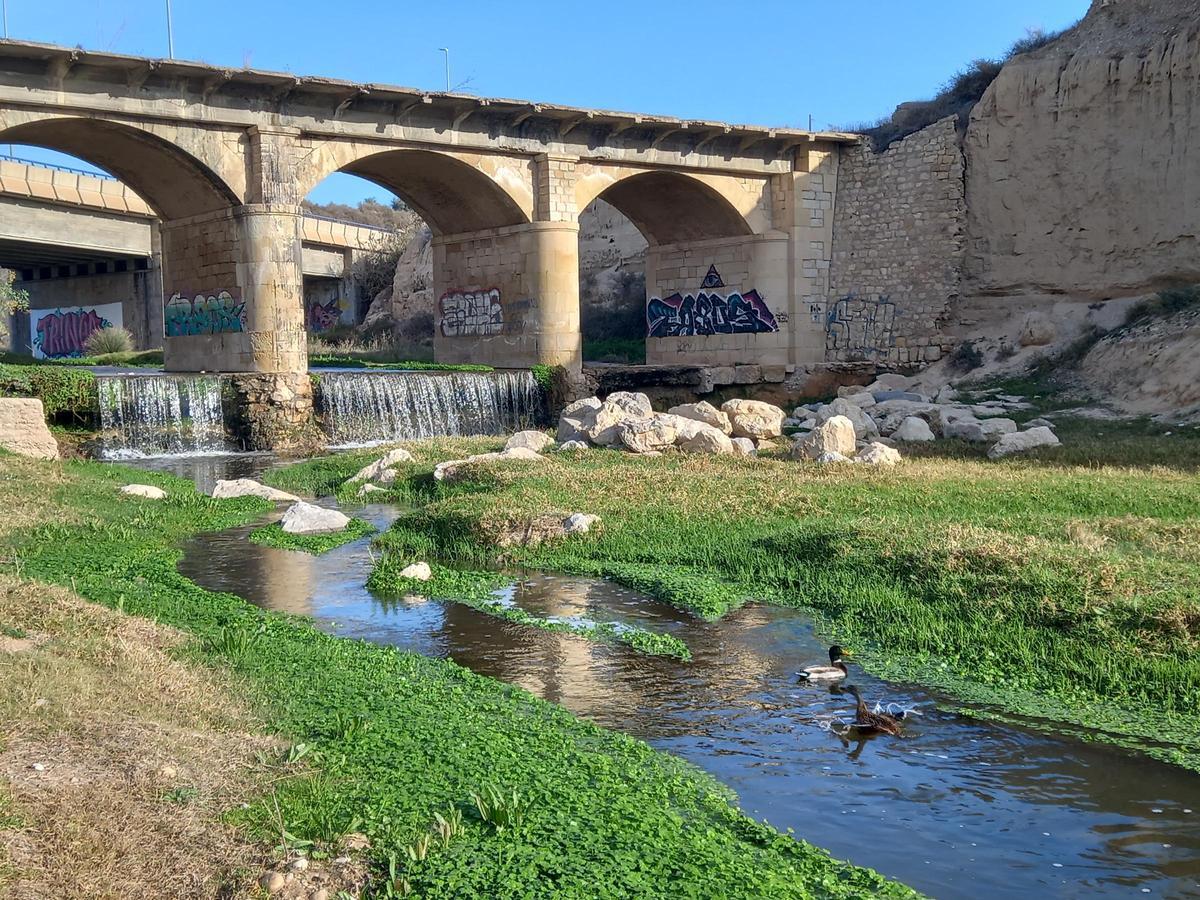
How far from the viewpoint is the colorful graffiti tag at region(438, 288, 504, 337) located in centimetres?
2742

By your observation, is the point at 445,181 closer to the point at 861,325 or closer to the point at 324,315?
the point at 861,325

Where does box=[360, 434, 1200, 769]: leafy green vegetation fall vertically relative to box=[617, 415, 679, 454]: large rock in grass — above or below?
below

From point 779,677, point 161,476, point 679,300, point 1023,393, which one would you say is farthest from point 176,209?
point 779,677

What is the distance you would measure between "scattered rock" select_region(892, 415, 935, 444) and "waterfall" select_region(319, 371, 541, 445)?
8692 mm

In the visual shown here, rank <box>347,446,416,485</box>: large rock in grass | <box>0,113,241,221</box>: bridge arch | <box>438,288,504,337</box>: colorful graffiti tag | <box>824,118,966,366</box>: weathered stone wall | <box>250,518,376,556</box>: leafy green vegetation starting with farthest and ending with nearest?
<box>824,118,966,366</box>: weathered stone wall → <box>438,288,504,337</box>: colorful graffiti tag → <box>0,113,241,221</box>: bridge arch → <box>347,446,416,485</box>: large rock in grass → <box>250,518,376,556</box>: leafy green vegetation

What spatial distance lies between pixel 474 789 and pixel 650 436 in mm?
12051

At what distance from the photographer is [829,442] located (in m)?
15.8

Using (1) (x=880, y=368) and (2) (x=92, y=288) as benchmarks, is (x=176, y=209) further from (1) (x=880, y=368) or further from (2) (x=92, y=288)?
(2) (x=92, y=288)

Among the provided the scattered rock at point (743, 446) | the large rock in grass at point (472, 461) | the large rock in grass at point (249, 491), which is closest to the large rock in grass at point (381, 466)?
the large rock in grass at point (472, 461)

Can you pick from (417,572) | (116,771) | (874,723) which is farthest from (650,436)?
(116,771)

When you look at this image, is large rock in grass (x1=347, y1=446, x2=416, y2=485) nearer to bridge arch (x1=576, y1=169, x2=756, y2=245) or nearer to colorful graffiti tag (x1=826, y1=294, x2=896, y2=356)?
bridge arch (x1=576, y1=169, x2=756, y2=245)

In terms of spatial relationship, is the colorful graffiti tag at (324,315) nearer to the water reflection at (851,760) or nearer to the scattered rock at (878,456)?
the scattered rock at (878,456)

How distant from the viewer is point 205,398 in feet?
70.6

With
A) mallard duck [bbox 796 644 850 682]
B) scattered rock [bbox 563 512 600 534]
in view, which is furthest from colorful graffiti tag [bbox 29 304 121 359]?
mallard duck [bbox 796 644 850 682]
